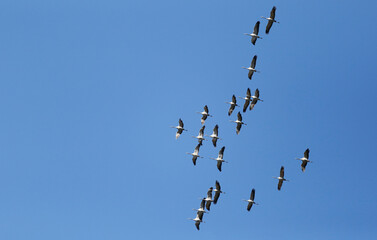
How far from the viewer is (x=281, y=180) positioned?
16838cm

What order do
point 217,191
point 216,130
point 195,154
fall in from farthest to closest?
point 195,154 < point 216,130 < point 217,191

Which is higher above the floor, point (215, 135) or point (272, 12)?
point (272, 12)

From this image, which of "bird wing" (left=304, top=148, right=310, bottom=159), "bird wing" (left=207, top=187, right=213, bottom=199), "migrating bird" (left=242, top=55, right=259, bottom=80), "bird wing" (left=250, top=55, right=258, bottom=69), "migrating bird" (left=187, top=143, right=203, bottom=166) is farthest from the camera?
"migrating bird" (left=187, top=143, right=203, bottom=166)

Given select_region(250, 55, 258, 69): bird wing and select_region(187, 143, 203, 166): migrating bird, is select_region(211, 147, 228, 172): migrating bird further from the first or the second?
select_region(250, 55, 258, 69): bird wing

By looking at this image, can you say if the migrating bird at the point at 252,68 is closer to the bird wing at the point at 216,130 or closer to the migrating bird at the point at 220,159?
the bird wing at the point at 216,130

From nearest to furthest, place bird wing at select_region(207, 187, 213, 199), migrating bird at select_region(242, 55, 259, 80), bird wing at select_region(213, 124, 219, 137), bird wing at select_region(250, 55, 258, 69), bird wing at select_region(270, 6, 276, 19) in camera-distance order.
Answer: bird wing at select_region(270, 6, 276, 19)
bird wing at select_region(250, 55, 258, 69)
migrating bird at select_region(242, 55, 259, 80)
bird wing at select_region(207, 187, 213, 199)
bird wing at select_region(213, 124, 219, 137)

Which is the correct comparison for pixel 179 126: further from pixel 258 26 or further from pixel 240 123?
pixel 258 26

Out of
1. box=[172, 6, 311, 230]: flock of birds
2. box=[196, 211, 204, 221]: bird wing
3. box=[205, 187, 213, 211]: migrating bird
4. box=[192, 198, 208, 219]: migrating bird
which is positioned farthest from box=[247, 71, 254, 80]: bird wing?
box=[196, 211, 204, 221]: bird wing

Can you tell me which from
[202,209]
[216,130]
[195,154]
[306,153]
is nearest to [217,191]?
[202,209]

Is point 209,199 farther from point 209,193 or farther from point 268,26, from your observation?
point 268,26

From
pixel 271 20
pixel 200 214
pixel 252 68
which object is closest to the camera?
pixel 271 20

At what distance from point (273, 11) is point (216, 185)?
1073 inches

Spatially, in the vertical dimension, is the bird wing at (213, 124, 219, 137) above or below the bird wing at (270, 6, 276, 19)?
below

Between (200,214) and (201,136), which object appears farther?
(201,136)
